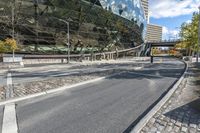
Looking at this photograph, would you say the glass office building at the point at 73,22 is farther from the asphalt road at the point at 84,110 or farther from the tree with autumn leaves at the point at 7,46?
the asphalt road at the point at 84,110

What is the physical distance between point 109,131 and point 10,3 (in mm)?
46471

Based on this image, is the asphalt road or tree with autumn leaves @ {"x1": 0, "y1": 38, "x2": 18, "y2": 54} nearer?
the asphalt road

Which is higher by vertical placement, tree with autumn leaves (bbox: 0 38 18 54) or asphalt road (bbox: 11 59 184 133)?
tree with autumn leaves (bbox: 0 38 18 54)

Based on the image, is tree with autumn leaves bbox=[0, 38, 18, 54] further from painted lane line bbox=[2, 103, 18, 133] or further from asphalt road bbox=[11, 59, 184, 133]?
painted lane line bbox=[2, 103, 18, 133]

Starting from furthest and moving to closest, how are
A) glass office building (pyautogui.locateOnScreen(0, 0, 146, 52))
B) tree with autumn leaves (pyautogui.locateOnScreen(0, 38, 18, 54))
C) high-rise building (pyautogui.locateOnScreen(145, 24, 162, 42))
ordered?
high-rise building (pyautogui.locateOnScreen(145, 24, 162, 42)) → glass office building (pyautogui.locateOnScreen(0, 0, 146, 52)) → tree with autumn leaves (pyautogui.locateOnScreen(0, 38, 18, 54))

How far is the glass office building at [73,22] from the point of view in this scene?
46.4m

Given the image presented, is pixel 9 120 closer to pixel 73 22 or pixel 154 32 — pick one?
pixel 73 22

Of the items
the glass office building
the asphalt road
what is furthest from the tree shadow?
the glass office building

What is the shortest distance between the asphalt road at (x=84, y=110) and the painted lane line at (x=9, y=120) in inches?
4.9

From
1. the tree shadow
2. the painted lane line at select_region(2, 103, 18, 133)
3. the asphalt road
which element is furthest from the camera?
the tree shadow

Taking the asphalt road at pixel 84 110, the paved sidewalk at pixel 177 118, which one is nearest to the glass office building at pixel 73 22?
the asphalt road at pixel 84 110

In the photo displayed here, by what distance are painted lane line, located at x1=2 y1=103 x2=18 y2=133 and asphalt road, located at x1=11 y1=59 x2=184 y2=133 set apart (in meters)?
0.12

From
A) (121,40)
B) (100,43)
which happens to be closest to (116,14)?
(121,40)

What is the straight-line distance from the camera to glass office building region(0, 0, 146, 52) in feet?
152
